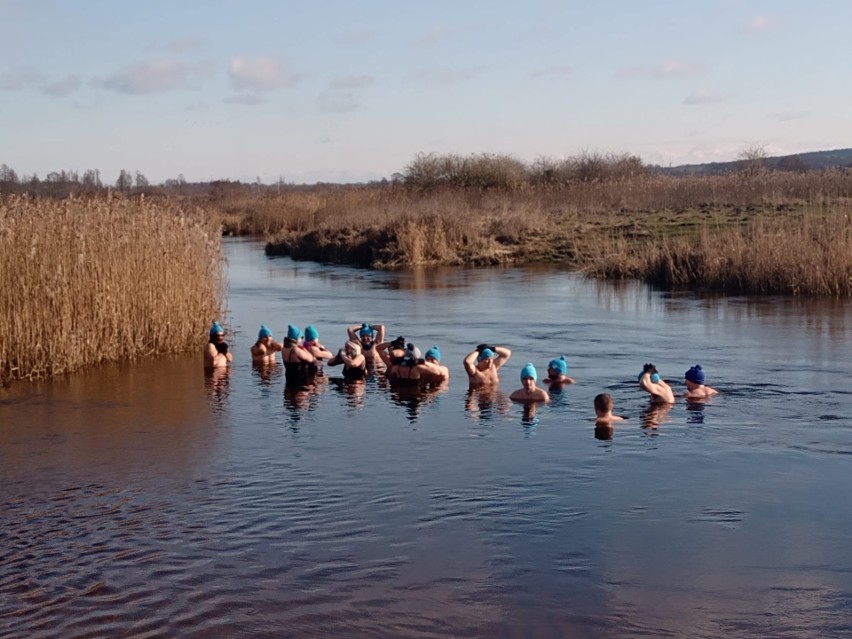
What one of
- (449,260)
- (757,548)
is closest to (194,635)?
(757,548)

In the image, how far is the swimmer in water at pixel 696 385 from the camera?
504 inches

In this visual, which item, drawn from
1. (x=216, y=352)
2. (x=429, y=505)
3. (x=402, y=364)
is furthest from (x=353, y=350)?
(x=429, y=505)

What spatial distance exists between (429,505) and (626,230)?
27.5 meters

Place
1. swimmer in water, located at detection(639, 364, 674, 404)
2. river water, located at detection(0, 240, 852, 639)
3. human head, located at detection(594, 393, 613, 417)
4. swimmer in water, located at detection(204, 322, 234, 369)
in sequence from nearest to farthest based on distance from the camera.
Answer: river water, located at detection(0, 240, 852, 639), human head, located at detection(594, 393, 613, 417), swimmer in water, located at detection(639, 364, 674, 404), swimmer in water, located at detection(204, 322, 234, 369)

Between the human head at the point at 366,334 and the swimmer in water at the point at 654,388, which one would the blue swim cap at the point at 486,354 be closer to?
the swimmer in water at the point at 654,388

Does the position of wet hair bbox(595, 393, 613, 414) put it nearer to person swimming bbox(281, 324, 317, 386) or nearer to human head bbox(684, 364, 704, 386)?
human head bbox(684, 364, 704, 386)

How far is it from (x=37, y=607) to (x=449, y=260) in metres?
29.2

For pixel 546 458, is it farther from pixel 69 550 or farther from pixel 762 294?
pixel 762 294

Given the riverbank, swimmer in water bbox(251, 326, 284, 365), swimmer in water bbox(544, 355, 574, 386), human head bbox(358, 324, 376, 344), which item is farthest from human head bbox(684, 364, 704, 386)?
the riverbank

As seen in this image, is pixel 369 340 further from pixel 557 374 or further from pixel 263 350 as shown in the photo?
pixel 557 374

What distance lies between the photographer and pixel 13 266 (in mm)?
13742

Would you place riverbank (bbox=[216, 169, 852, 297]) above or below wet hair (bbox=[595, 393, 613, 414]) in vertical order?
above

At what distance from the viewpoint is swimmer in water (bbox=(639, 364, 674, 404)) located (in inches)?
496

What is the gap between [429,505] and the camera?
880cm
